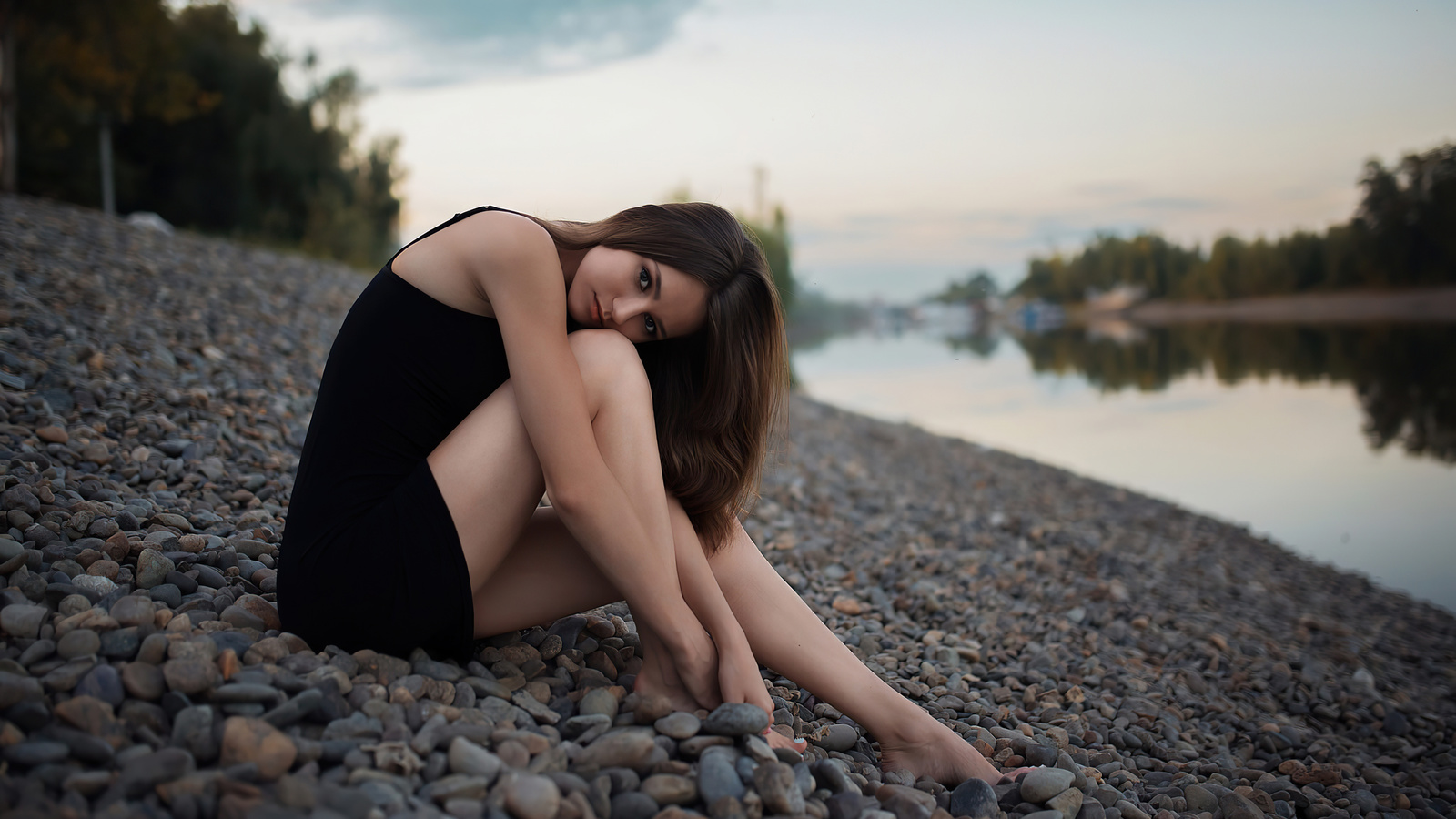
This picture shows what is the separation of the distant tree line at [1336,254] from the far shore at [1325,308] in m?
0.24

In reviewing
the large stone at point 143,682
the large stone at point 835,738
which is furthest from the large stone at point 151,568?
the large stone at point 835,738

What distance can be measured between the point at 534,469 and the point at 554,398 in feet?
0.63

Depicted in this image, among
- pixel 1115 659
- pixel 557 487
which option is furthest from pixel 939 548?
pixel 557 487

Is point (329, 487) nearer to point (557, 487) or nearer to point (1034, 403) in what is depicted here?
point (557, 487)

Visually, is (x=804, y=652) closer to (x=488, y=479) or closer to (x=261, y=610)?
(x=488, y=479)

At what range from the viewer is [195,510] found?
9.11 feet

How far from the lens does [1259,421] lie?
47.5 ft

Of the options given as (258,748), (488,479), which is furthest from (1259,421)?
(258,748)

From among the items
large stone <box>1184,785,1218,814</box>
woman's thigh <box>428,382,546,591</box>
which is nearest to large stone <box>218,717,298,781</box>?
woman's thigh <box>428,382,546,591</box>

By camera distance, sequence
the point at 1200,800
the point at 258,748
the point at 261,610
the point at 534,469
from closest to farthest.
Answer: the point at 258,748 → the point at 534,469 → the point at 261,610 → the point at 1200,800

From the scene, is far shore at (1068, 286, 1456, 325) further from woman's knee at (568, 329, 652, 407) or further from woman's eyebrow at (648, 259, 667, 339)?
woman's knee at (568, 329, 652, 407)

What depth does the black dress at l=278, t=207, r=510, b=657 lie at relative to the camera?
1780 millimetres

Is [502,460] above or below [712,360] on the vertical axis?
below

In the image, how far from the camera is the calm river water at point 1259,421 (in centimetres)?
868
